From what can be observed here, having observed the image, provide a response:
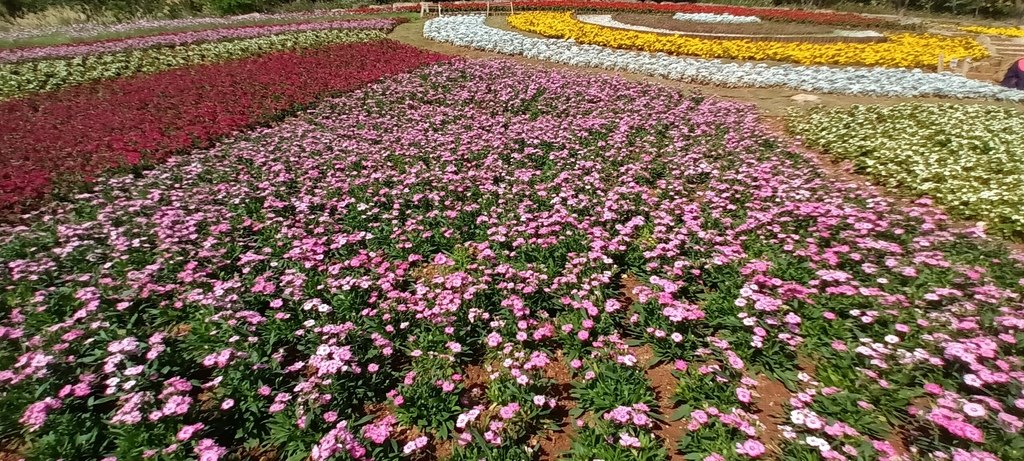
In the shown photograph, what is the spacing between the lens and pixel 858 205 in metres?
6.43

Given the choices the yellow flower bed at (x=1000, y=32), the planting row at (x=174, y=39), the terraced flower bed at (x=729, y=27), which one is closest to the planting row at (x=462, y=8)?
the terraced flower bed at (x=729, y=27)

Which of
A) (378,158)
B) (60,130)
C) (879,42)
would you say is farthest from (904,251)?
(879,42)

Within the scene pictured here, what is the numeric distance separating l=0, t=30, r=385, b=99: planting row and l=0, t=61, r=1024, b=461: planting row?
33.0 ft

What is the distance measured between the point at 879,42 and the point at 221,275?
2406 cm

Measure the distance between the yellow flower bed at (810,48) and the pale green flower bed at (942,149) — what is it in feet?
20.2

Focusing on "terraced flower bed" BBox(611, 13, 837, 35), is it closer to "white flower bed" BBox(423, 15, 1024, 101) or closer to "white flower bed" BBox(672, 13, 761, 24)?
"white flower bed" BBox(672, 13, 761, 24)

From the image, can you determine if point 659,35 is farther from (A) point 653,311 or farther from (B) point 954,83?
(A) point 653,311

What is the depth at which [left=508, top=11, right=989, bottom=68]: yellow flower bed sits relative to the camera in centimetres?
1587

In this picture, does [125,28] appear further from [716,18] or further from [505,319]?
[716,18]

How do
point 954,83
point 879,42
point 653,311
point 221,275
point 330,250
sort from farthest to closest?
point 879,42, point 954,83, point 330,250, point 221,275, point 653,311

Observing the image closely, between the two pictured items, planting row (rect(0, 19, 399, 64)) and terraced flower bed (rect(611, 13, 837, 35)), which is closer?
planting row (rect(0, 19, 399, 64))

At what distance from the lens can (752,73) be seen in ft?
46.9

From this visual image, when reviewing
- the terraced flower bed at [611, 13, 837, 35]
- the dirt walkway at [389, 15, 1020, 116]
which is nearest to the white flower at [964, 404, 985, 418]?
the dirt walkway at [389, 15, 1020, 116]

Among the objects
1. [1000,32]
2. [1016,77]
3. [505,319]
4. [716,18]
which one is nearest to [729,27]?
[716,18]
